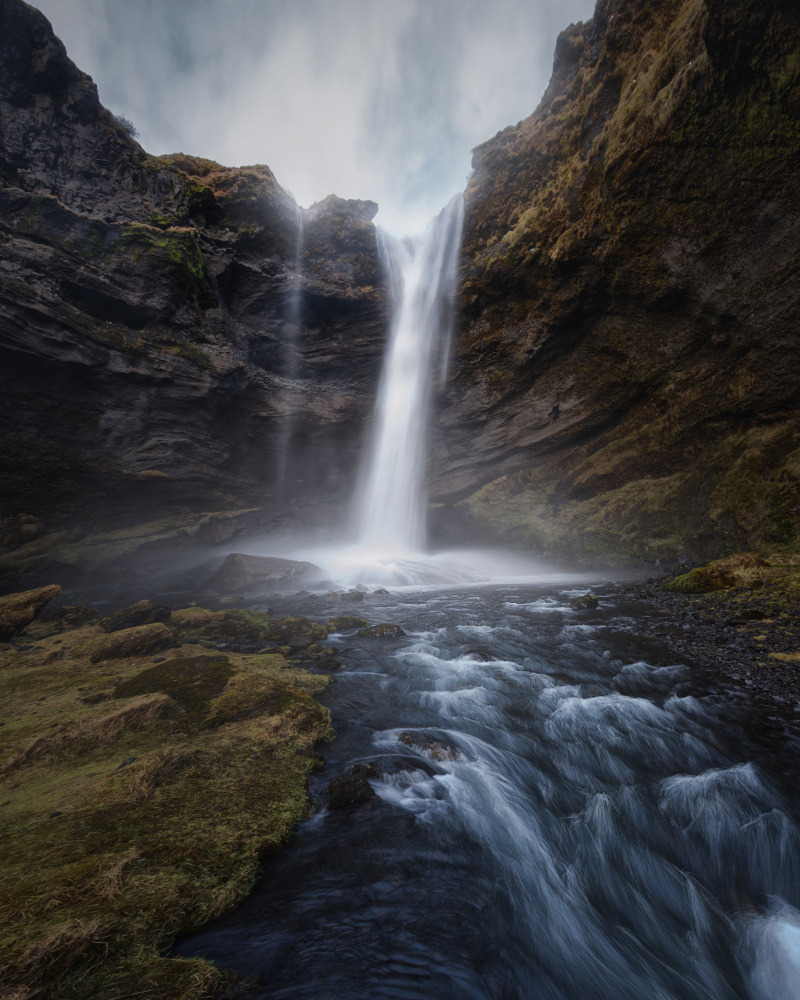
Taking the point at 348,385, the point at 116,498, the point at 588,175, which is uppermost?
the point at 588,175

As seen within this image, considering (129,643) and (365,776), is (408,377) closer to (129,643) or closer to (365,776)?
(129,643)

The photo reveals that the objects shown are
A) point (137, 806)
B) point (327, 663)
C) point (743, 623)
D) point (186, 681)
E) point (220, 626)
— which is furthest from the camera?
point (220, 626)

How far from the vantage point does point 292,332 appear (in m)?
22.8

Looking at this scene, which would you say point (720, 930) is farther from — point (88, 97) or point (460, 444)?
point (88, 97)

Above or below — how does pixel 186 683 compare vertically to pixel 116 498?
below

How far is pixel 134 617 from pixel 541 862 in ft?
32.4

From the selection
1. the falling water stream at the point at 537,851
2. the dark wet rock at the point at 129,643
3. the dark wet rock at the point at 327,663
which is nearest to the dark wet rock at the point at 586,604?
the falling water stream at the point at 537,851

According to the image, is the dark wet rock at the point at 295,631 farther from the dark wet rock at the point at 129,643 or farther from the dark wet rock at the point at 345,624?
the dark wet rock at the point at 129,643

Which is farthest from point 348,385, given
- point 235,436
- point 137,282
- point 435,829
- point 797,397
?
point 435,829

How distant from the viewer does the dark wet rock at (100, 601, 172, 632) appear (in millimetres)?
9312

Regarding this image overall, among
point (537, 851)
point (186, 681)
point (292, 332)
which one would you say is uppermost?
point (292, 332)

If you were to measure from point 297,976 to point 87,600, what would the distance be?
19.1 meters

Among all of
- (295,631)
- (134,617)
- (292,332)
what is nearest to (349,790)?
(295,631)

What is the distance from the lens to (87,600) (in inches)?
643
